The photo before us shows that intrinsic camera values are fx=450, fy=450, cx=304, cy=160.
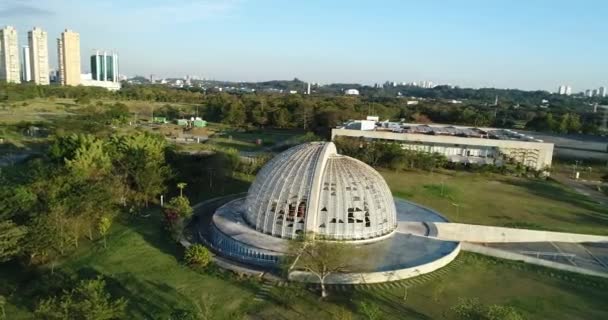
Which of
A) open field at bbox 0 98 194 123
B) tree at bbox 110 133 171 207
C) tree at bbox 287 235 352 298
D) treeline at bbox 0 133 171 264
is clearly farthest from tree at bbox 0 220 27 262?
open field at bbox 0 98 194 123

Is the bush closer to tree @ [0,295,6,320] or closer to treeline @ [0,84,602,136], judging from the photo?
tree @ [0,295,6,320]

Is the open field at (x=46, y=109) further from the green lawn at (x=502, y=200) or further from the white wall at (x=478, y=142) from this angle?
the green lawn at (x=502, y=200)

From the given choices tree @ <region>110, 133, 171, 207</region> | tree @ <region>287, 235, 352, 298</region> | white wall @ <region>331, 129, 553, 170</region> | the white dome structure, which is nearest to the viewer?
tree @ <region>287, 235, 352, 298</region>

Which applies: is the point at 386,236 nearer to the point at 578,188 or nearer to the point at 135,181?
the point at 135,181

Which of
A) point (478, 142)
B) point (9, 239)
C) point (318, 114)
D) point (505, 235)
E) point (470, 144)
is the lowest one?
point (505, 235)

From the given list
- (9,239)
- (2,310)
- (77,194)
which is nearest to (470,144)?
(77,194)

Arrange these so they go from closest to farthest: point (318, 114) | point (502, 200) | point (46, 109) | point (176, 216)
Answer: point (176, 216) < point (502, 200) < point (318, 114) < point (46, 109)

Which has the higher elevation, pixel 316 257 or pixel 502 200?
pixel 316 257

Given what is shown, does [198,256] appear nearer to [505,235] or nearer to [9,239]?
[9,239]
